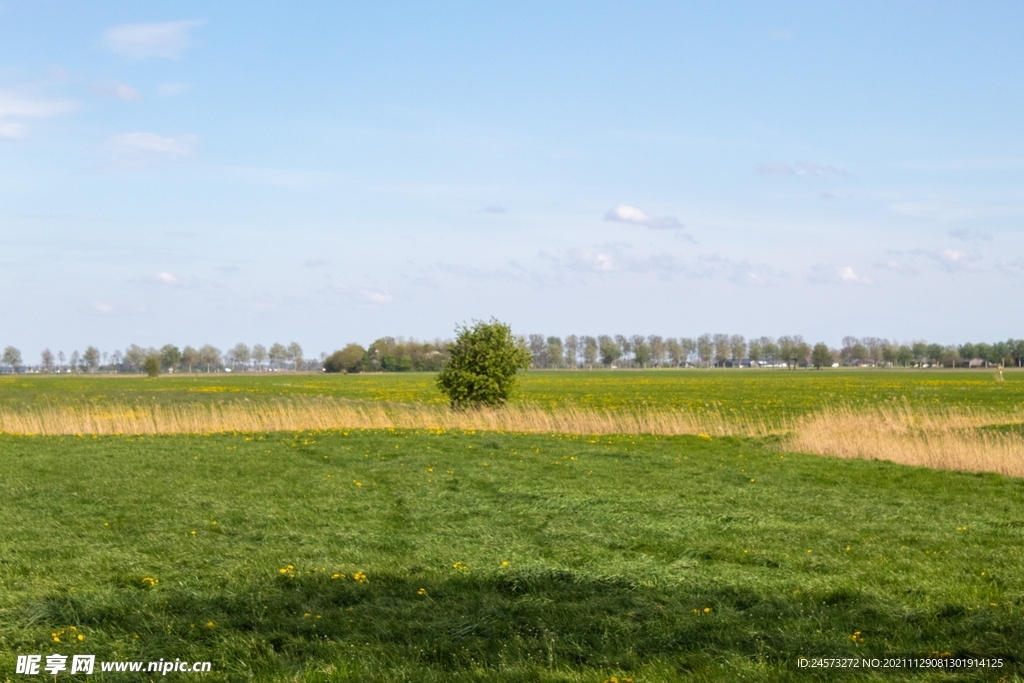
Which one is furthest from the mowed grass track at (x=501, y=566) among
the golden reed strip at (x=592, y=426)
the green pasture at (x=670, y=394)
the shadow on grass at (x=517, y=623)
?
the green pasture at (x=670, y=394)

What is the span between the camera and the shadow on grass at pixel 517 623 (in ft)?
20.5

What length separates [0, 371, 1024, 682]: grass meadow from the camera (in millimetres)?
6375

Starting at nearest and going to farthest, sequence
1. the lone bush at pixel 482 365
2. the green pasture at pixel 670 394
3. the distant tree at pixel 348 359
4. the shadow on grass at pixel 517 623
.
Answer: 1. the shadow on grass at pixel 517 623
2. the lone bush at pixel 482 365
3. the green pasture at pixel 670 394
4. the distant tree at pixel 348 359

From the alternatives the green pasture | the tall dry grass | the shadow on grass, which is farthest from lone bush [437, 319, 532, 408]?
the shadow on grass

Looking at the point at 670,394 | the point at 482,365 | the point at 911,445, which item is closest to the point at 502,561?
the point at 911,445

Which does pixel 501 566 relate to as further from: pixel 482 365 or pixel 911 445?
pixel 482 365

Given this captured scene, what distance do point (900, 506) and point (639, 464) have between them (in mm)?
5463

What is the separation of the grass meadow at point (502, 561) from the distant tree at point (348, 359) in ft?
553

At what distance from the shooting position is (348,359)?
185375mm

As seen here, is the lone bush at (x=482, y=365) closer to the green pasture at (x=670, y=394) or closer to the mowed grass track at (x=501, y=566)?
the green pasture at (x=670, y=394)

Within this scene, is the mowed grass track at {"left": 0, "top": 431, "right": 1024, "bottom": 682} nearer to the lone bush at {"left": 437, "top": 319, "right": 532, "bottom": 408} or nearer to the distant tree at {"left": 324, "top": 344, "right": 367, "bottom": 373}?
the lone bush at {"left": 437, "top": 319, "right": 532, "bottom": 408}

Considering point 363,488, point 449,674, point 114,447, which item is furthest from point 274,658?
point 114,447

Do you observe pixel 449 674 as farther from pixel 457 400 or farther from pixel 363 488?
pixel 457 400

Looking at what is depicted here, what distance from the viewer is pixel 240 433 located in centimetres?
2255
